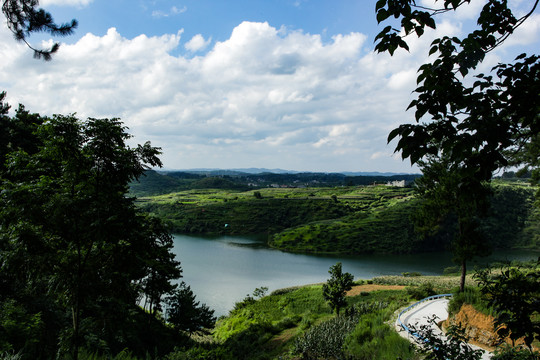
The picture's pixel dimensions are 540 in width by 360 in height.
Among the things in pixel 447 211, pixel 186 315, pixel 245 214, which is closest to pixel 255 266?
pixel 186 315

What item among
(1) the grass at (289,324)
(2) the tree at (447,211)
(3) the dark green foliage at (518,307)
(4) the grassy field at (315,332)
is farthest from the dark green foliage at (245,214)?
(3) the dark green foliage at (518,307)

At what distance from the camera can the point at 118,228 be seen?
5.80m

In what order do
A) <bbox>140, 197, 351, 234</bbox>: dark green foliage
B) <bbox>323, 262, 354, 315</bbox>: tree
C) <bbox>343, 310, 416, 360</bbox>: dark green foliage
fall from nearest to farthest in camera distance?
1. <bbox>343, 310, 416, 360</bbox>: dark green foliage
2. <bbox>323, 262, 354, 315</bbox>: tree
3. <bbox>140, 197, 351, 234</bbox>: dark green foliage

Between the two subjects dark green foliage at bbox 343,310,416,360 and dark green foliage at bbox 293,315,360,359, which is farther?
dark green foliage at bbox 293,315,360,359

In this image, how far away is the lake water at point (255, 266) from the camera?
38094 millimetres

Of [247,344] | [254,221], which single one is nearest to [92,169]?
[247,344]

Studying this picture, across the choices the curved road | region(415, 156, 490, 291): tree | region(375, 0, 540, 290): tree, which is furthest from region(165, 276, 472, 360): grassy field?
region(375, 0, 540, 290): tree

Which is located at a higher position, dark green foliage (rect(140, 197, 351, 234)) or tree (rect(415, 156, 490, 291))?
tree (rect(415, 156, 490, 291))

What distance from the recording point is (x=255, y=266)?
51625 mm

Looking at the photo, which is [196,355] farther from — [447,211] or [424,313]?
[447,211]

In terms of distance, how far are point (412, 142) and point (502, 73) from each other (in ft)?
3.04

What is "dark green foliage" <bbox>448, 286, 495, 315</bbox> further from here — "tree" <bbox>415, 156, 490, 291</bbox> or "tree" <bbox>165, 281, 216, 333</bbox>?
"tree" <bbox>165, 281, 216, 333</bbox>

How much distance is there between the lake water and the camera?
3809cm

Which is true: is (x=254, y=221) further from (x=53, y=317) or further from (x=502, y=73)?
(x=502, y=73)
